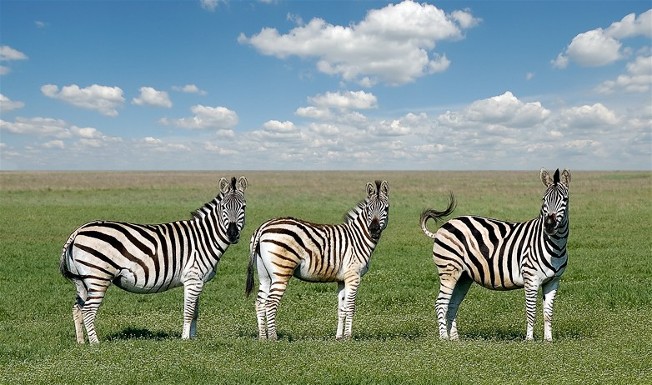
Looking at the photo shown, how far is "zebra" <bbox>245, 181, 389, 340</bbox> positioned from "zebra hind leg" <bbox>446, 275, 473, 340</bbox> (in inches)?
78.2

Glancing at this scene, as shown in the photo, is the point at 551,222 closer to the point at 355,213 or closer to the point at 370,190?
the point at 370,190

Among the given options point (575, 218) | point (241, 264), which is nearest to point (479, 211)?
point (575, 218)

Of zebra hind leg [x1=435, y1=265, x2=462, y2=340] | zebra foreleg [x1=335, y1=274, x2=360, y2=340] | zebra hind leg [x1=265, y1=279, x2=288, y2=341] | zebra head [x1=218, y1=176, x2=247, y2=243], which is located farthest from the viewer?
zebra hind leg [x1=435, y1=265, x2=462, y2=340]

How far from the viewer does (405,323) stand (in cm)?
1320

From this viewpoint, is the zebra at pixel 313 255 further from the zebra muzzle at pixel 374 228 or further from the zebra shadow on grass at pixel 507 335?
the zebra shadow on grass at pixel 507 335

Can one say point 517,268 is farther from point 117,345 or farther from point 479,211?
point 479,211

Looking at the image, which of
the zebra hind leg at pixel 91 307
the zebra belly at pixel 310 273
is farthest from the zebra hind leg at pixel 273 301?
the zebra hind leg at pixel 91 307

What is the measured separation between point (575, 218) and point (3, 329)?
30.9m

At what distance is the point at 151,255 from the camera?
10.8 metres

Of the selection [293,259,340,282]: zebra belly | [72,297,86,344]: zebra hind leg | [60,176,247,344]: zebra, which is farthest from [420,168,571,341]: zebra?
[72,297,86,344]: zebra hind leg

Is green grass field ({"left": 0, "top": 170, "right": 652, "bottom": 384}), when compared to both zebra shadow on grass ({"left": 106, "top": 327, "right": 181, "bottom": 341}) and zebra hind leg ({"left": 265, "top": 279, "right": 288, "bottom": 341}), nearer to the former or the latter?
zebra shadow on grass ({"left": 106, "top": 327, "right": 181, "bottom": 341})

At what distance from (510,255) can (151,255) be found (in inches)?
262

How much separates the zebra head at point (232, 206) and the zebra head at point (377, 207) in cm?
238

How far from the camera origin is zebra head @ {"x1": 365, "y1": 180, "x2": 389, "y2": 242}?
1115 cm
